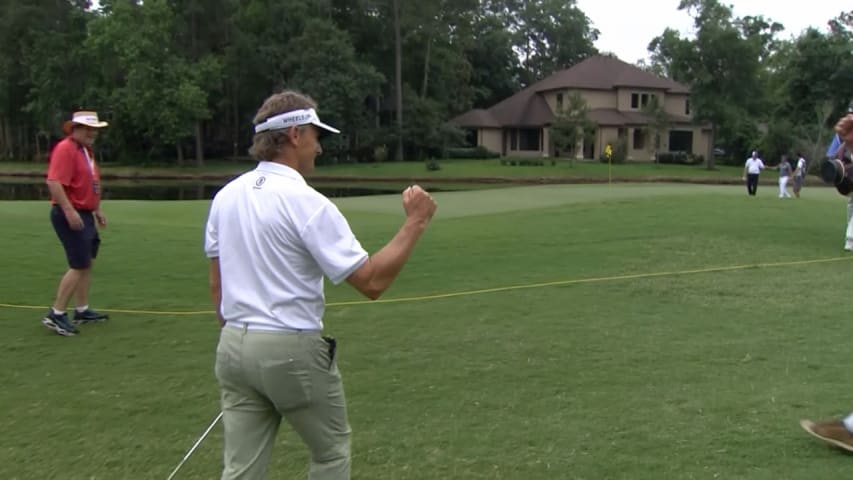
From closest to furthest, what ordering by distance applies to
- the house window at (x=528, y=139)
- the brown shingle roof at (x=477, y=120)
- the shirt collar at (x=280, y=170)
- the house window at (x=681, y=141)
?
the shirt collar at (x=280, y=170) → the house window at (x=681, y=141) → the house window at (x=528, y=139) → the brown shingle roof at (x=477, y=120)

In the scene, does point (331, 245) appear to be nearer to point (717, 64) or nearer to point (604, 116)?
point (717, 64)

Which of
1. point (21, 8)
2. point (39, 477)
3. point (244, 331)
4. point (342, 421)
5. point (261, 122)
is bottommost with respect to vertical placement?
point (39, 477)

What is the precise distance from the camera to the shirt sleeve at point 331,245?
9.27 feet

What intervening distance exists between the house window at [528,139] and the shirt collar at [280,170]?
2502 inches

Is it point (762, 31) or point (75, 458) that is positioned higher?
point (762, 31)

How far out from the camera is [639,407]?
5.16 m

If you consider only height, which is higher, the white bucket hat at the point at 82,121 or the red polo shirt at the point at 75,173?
the white bucket hat at the point at 82,121

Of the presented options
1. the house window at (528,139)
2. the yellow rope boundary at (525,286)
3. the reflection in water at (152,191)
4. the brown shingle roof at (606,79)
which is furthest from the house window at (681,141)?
the yellow rope boundary at (525,286)

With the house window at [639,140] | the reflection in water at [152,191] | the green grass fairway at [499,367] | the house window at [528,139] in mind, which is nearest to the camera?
the green grass fairway at [499,367]

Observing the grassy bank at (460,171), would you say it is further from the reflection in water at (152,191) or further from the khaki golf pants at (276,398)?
the khaki golf pants at (276,398)

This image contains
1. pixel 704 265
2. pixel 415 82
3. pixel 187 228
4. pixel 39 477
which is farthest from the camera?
pixel 415 82

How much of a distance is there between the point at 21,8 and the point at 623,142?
50.2 meters

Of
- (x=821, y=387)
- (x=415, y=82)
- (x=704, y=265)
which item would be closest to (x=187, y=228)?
(x=704, y=265)

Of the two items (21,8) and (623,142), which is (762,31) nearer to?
(623,142)
